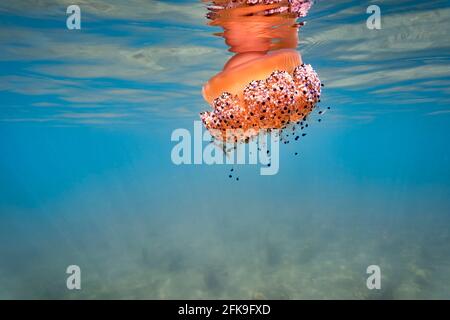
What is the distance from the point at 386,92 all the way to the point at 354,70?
7952 mm

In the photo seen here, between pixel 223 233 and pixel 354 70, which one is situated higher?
pixel 354 70

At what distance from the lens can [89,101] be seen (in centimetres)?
2612

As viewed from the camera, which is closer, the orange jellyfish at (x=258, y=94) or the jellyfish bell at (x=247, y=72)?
the orange jellyfish at (x=258, y=94)

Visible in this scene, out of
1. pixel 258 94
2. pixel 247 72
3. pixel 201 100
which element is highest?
pixel 201 100

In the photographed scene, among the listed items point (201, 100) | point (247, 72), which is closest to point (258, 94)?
point (247, 72)

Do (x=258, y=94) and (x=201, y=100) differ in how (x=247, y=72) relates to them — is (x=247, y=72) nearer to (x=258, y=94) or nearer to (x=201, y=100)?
(x=258, y=94)

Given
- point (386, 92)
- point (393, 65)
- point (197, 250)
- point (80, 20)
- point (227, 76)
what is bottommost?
point (197, 250)

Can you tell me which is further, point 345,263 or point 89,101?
point 89,101

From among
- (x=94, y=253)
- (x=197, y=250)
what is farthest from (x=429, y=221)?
(x=94, y=253)

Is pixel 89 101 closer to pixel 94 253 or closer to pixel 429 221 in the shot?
pixel 94 253

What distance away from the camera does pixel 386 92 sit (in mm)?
25250

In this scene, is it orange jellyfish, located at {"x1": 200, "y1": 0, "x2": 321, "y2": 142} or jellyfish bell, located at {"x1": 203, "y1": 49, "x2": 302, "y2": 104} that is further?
jellyfish bell, located at {"x1": 203, "y1": 49, "x2": 302, "y2": 104}
